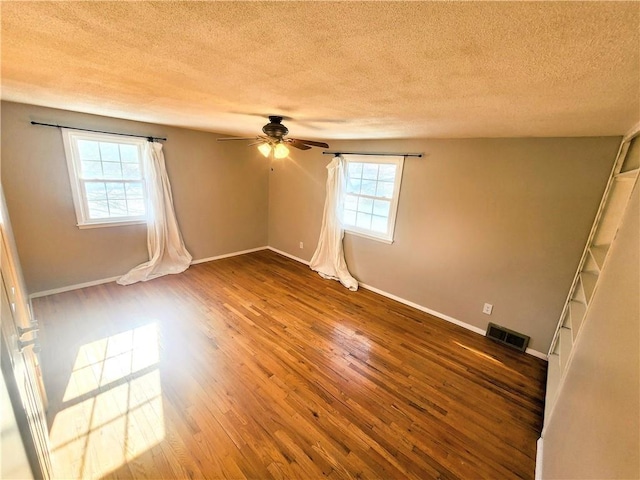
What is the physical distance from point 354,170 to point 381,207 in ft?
2.38

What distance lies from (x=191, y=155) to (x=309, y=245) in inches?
95.8

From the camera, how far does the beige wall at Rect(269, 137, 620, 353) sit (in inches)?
92.8

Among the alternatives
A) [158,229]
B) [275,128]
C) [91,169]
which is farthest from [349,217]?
[91,169]

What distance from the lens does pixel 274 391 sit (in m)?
2.06

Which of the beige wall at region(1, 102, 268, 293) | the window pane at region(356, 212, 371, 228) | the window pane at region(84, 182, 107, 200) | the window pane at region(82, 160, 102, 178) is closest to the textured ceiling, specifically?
the beige wall at region(1, 102, 268, 293)

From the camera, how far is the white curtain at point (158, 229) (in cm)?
356

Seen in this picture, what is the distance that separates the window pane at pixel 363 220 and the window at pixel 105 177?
3.15 meters

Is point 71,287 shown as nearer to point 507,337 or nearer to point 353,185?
point 353,185

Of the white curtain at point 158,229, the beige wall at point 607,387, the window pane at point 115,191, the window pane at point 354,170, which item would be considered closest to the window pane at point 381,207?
the window pane at point 354,170

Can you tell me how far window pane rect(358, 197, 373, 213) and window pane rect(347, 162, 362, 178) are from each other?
37cm

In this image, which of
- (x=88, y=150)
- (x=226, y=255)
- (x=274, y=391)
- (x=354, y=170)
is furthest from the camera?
(x=226, y=255)

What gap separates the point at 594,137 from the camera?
2.19 m

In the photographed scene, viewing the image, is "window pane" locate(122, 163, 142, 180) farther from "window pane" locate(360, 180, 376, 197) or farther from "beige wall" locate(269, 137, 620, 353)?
"window pane" locate(360, 180, 376, 197)

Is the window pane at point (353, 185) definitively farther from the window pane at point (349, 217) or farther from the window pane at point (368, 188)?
the window pane at point (349, 217)
